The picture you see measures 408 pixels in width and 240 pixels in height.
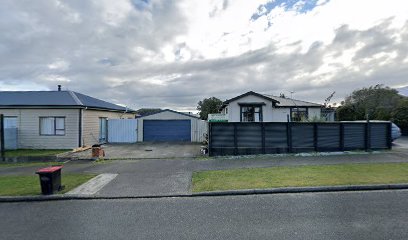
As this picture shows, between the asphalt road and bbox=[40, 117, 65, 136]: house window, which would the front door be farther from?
the asphalt road

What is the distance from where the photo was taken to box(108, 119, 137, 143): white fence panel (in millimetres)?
26469

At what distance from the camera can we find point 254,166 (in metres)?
11.8

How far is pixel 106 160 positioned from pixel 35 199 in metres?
7.51

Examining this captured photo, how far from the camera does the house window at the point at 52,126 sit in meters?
21.5

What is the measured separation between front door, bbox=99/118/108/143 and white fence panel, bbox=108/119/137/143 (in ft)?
1.20

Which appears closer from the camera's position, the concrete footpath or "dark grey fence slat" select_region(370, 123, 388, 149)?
the concrete footpath

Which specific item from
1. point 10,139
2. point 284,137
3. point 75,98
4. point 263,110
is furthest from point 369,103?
point 10,139

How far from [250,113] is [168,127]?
27.2 feet

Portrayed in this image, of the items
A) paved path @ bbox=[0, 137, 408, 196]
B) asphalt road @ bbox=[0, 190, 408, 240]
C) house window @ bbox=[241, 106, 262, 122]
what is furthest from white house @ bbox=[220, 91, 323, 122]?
asphalt road @ bbox=[0, 190, 408, 240]

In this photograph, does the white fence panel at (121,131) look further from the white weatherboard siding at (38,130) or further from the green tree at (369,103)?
the green tree at (369,103)

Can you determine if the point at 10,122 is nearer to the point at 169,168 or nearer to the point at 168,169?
the point at 169,168

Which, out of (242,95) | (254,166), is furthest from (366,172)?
(242,95)

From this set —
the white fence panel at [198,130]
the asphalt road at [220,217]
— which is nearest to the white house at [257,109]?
the white fence panel at [198,130]

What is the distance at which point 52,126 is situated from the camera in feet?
70.6
